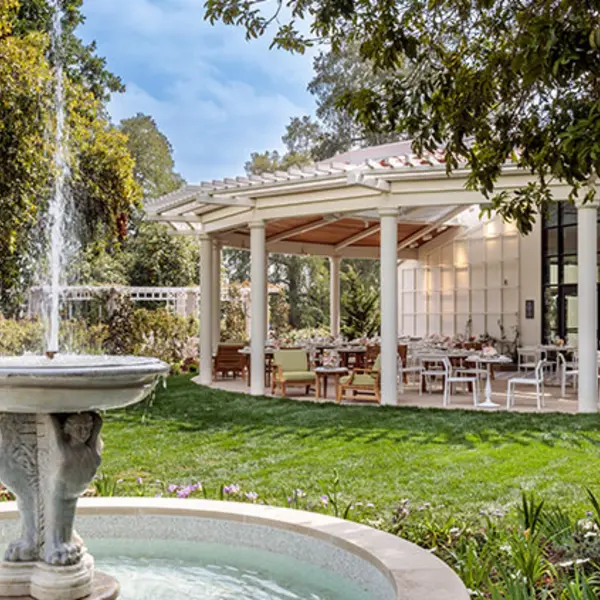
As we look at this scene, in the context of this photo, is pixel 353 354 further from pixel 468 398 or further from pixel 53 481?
pixel 53 481

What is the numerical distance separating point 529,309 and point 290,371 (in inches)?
337

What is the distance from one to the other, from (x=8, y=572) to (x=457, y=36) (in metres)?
4.74

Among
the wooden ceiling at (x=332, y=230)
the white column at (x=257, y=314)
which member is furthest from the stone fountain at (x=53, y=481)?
the wooden ceiling at (x=332, y=230)

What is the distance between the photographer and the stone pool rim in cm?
346

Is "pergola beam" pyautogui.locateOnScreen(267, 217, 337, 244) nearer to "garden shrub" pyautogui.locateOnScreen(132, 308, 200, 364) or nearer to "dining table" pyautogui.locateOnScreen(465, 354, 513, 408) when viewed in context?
"garden shrub" pyautogui.locateOnScreen(132, 308, 200, 364)

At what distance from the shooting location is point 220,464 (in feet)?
27.4

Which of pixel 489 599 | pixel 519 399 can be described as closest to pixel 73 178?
pixel 519 399

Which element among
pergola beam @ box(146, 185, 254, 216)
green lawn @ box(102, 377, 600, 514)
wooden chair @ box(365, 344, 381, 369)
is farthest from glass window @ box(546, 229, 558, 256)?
green lawn @ box(102, 377, 600, 514)

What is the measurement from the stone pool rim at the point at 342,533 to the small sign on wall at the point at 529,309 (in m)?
16.4

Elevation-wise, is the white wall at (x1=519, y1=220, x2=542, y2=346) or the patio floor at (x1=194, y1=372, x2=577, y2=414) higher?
the white wall at (x1=519, y1=220, x2=542, y2=346)

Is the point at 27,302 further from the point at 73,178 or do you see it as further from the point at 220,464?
the point at 220,464

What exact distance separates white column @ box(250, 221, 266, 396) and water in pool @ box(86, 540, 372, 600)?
9381 millimetres

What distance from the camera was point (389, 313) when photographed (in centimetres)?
1254

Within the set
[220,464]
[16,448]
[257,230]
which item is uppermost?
[257,230]
